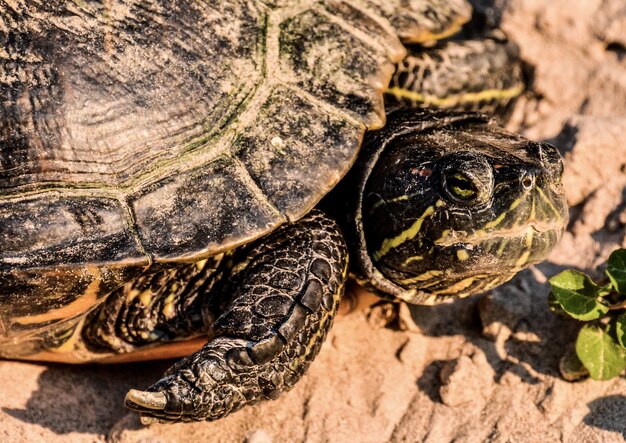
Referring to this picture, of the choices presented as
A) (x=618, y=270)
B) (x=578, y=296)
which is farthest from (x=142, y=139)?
(x=618, y=270)

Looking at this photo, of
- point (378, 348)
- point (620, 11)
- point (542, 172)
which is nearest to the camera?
point (542, 172)

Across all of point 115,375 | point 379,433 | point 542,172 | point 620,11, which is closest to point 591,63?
point 620,11

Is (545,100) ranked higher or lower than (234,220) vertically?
lower

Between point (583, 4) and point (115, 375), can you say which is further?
point (583, 4)

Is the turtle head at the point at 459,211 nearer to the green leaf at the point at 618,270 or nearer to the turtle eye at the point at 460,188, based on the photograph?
the turtle eye at the point at 460,188

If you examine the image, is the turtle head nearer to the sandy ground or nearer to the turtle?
the turtle

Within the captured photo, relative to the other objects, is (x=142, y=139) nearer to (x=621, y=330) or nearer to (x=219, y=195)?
(x=219, y=195)

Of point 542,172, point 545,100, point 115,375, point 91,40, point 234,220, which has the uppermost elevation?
point 91,40

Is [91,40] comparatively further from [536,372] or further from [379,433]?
[536,372]
